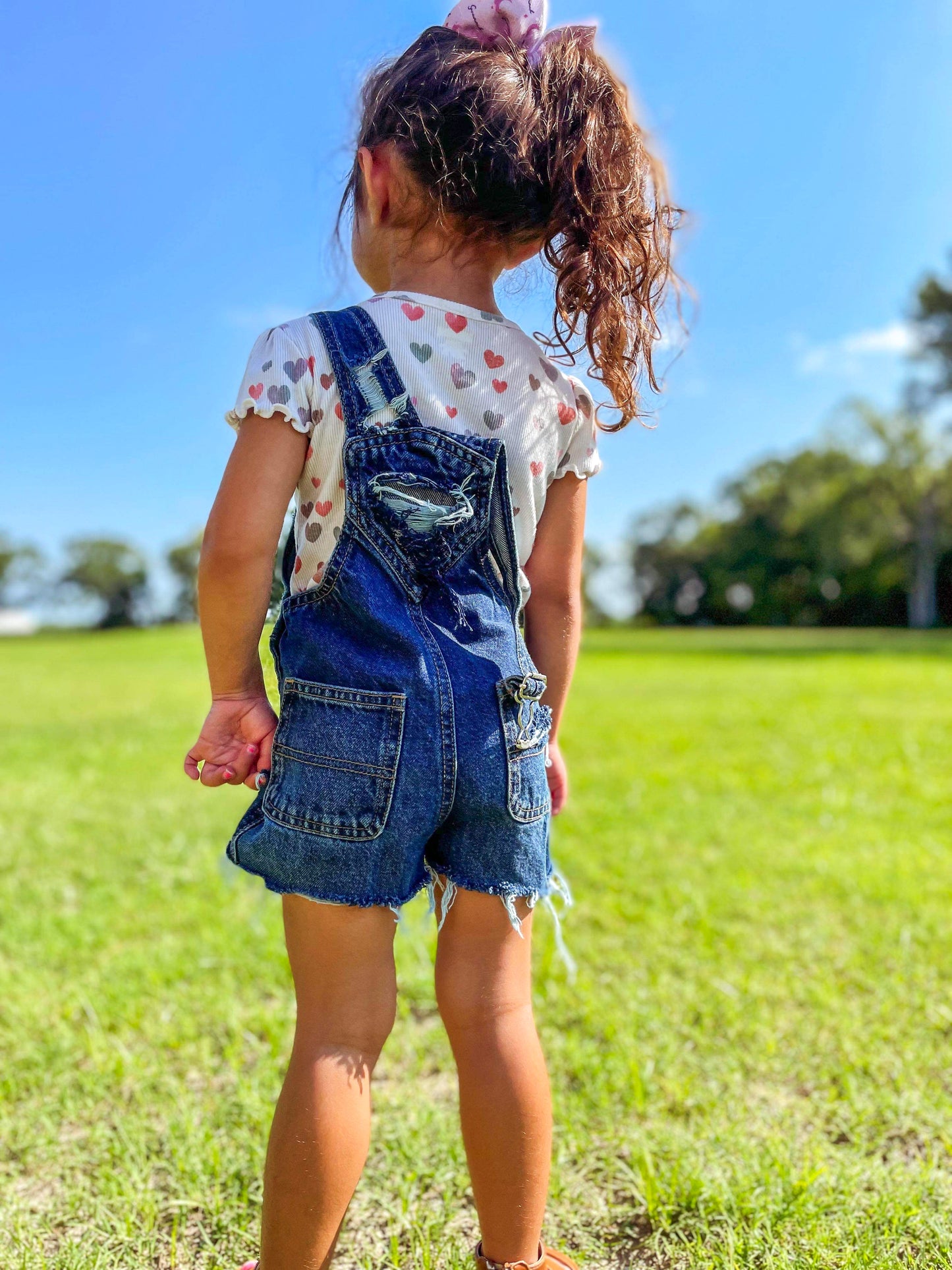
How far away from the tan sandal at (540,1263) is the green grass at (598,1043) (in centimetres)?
10

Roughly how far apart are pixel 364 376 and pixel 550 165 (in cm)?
41

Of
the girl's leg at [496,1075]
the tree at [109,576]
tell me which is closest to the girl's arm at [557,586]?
the girl's leg at [496,1075]

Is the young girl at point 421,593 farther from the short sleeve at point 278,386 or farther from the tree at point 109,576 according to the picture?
the tree at point 109,576

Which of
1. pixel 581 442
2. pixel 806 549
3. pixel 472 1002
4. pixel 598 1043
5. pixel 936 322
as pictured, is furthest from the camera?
pixel 806 549

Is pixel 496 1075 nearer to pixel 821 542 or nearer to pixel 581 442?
pixel 581 442

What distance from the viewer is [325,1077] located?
120cm

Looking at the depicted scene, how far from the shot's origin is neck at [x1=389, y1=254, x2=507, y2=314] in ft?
4.41

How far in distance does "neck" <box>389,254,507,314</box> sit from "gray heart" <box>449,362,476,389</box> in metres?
0.10

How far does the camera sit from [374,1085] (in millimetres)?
1989

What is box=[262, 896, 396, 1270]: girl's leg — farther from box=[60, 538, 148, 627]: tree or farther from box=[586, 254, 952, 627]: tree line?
box=[60, 538, 148, 627]: tree

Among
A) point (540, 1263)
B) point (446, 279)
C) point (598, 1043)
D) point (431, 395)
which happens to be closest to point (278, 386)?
point (431, 395)

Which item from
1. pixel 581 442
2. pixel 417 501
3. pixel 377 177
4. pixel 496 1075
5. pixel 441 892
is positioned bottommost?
pixel 496 1075

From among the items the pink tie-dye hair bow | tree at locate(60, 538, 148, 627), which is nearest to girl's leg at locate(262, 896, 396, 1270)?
the pink tie-dye hair bow

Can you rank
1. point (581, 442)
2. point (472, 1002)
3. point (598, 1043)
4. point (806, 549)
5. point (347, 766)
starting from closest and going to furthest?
1. point (347, 766)
2. point (472, 1002)
3. point (581, 442)
4. point (598, 1043)
5. point (806, 549)
